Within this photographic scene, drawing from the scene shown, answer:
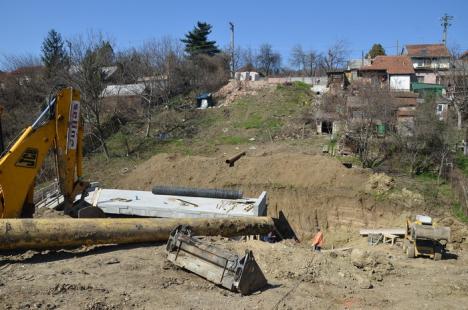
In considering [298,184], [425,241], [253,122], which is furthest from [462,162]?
[253,122]

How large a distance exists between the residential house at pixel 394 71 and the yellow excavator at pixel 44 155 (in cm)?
3842

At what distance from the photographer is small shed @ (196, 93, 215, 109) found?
39184mm

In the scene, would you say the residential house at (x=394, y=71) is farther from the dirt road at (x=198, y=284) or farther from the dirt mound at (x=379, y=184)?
the dirt road at (x=198, y=284)

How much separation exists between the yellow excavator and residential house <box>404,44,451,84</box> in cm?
4935

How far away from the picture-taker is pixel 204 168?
2291cm

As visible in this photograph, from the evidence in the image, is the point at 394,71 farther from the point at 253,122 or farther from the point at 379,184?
the point at 379,184

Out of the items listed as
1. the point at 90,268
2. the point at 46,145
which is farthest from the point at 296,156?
the point at 90,268

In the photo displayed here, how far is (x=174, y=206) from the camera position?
14.7 metres

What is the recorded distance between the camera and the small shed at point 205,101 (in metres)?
39.2

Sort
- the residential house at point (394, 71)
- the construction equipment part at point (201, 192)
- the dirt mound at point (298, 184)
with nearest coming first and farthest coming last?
the construction equipment part at point (201, 192), the dirt mound at point (298, 184), the residential house at point (394, 71)

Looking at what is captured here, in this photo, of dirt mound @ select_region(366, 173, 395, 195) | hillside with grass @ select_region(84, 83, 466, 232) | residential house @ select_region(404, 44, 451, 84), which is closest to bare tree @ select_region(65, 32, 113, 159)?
hillside with grass @ select_region(84, 83, 466, 232)

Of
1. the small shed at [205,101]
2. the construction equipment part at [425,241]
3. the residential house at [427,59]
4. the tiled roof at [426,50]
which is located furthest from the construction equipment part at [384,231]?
the tiled roof at [426,50]

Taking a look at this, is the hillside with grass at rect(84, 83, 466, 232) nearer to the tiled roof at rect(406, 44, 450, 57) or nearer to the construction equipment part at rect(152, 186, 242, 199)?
the construction equipment part at rect(152, 186, 242, 199)

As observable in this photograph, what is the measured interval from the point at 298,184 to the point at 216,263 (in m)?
12.8
